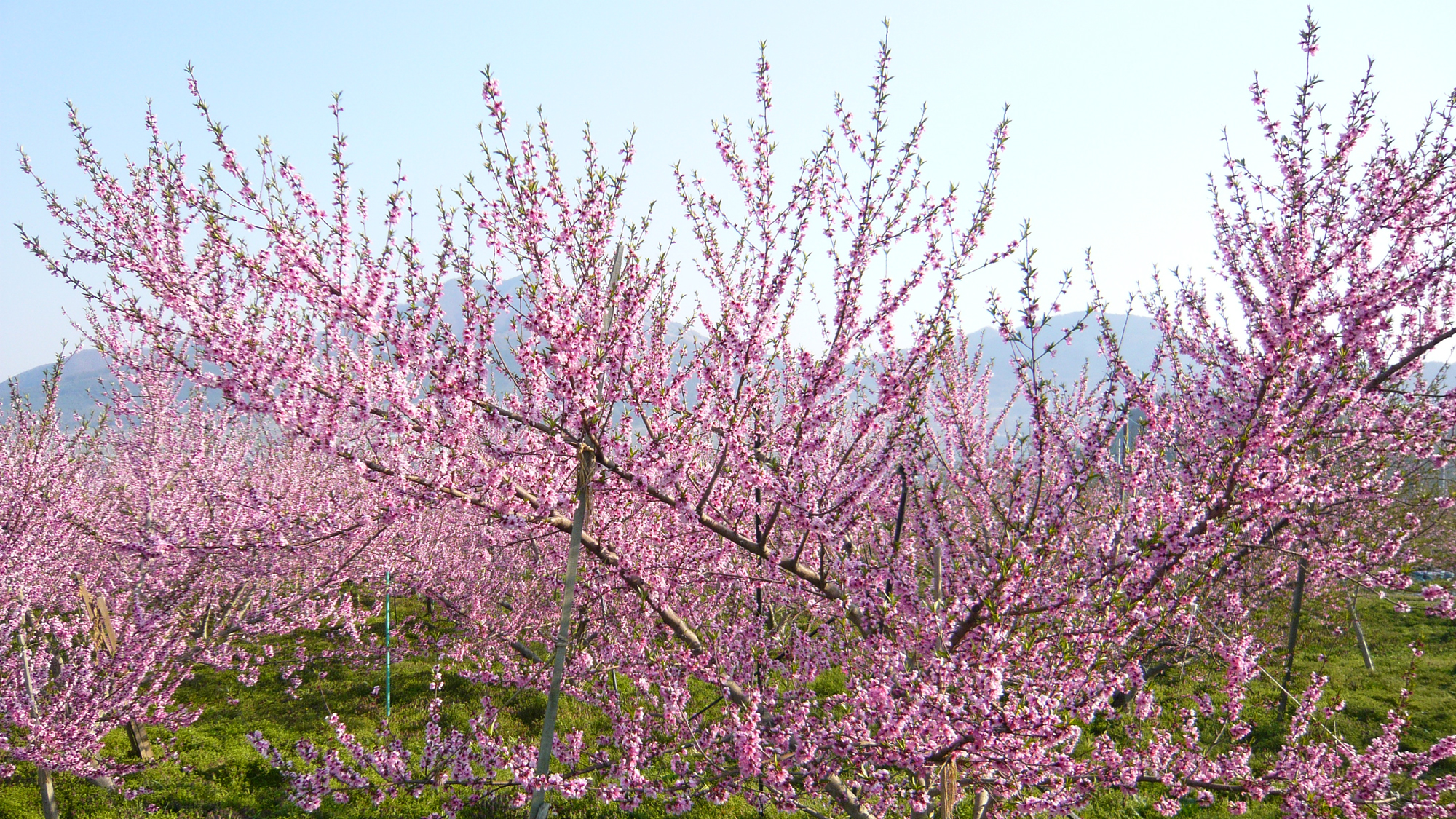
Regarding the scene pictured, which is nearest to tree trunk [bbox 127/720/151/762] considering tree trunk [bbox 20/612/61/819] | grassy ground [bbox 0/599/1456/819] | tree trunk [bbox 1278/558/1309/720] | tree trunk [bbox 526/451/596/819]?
grassy ground [bbox 0/599/1456/819]

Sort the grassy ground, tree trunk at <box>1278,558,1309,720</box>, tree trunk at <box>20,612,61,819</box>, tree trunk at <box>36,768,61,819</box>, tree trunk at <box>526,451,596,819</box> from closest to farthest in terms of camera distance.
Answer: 1. tree trunk at <box>526,451,596,819</box>
2. tree trunk at <box>20,612,61,819</box>
3. tree trunk at <box>36,768,61,819</box>
4. the grassy ground
5. tree trunk at <box>1278,558,1309,720</box>

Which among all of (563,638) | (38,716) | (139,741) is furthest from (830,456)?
(139,741)

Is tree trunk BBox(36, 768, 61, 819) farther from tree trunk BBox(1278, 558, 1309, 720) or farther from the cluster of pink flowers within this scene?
tree trunk BBox(1278, 558, 1309, 720)

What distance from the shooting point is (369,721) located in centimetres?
880

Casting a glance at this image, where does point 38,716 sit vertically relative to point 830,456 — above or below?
below

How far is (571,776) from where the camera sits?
406 cm

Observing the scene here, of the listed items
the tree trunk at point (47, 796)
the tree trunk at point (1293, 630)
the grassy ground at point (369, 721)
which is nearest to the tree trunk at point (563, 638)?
the grassy ground at point (369, 721)

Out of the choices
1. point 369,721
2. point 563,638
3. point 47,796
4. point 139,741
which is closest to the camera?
point 563,638

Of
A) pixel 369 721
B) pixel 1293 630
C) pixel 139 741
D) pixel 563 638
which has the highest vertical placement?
pixel 1293 630

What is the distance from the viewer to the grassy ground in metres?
6.58

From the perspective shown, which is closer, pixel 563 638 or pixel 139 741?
pixel 563 638

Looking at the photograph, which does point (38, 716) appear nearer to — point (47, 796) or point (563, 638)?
point (47, 796)

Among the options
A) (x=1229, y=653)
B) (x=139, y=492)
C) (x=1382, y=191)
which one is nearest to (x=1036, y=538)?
(x=1229, y=653)

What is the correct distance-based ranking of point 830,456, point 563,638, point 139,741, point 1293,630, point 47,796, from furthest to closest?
point 1293,630, point 139,741, point 47,796, point 830,456, point 563,638
